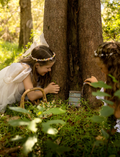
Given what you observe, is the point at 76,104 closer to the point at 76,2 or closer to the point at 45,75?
the point at 45,75

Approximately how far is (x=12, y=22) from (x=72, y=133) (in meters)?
14.9

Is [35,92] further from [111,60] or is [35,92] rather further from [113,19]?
[113,19]

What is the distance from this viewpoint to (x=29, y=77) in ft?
8.96

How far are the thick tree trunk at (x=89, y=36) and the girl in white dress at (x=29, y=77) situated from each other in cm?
59

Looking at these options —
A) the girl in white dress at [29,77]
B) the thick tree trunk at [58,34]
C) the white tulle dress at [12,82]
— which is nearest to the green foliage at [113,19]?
the thick tree trunk at [58,34]

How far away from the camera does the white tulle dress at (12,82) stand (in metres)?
2.66

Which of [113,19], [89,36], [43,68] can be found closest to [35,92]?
[43,68]

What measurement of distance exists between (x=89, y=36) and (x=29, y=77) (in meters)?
1.34

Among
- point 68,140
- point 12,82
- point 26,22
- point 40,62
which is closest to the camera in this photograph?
point 68,140

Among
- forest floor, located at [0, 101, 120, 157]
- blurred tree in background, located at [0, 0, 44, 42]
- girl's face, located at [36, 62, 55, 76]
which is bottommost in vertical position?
forest floor, located at [0, 101, 120, 157]

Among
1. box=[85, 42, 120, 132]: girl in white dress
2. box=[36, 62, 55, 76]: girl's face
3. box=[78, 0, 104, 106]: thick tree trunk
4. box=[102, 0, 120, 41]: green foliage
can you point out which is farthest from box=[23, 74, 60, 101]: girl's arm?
box=[102, 0, 120, 41]: green foliage

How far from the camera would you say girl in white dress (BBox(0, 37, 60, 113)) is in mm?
2645

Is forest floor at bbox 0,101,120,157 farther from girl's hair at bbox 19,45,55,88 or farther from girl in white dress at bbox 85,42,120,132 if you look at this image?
girl's hair at bbox 19,45,55,88

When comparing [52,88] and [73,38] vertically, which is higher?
[73,38]
